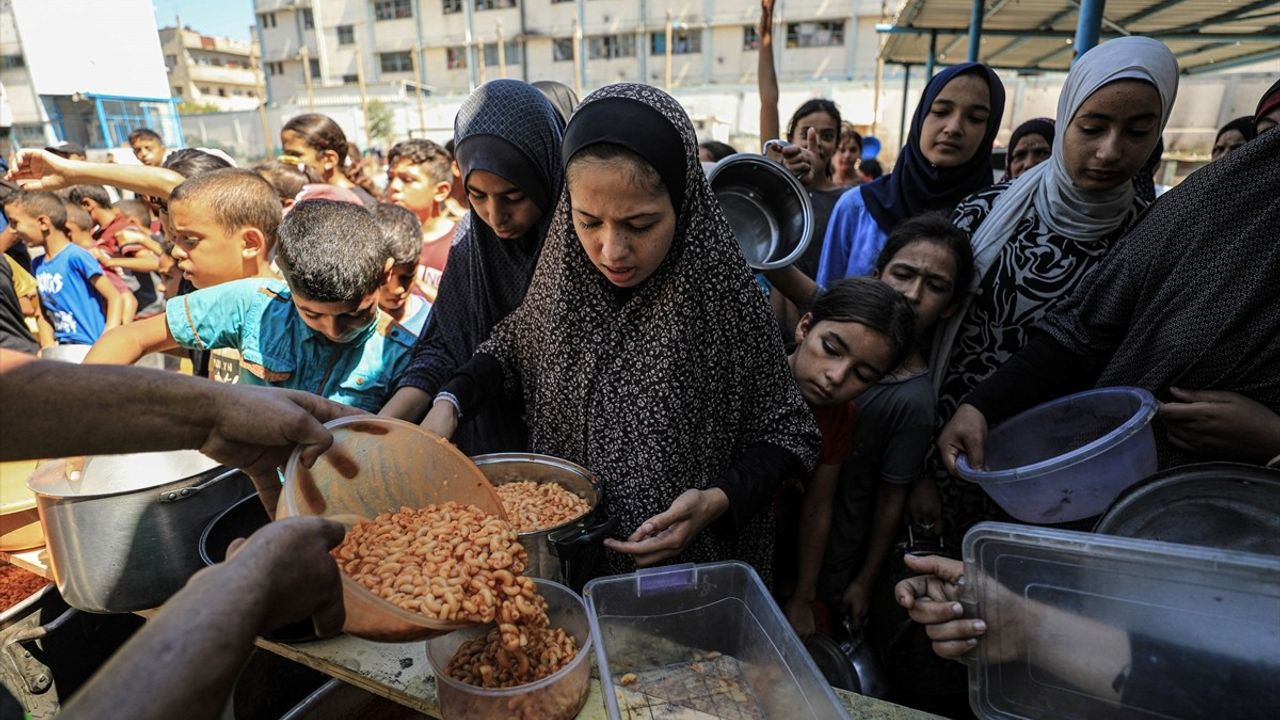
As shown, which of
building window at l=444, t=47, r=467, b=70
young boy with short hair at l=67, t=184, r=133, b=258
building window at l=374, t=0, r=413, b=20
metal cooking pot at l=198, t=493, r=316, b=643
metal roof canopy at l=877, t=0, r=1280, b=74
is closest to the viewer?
metal cooking pot at l=198, t=493, r=316, b=643

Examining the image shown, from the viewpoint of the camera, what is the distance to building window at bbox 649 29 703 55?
97.2 ft

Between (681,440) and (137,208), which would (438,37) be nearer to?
(137,208)

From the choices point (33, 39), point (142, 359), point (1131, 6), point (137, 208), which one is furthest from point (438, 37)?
point (142, 359)

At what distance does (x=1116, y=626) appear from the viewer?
1031 millimetres

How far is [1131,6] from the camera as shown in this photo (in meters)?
5.98

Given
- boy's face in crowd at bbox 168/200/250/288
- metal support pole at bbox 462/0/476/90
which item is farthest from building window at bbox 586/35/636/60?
boy's face in crowd at bbox 168/200/250/288

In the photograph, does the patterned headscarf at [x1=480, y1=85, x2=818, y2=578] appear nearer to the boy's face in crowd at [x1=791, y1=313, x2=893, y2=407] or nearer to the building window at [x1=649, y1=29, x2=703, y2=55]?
the boy's face in crowd at [x1=791, y1=313, x2=893, y2=407]

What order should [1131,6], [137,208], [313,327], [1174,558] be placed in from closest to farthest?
[1174,558], [313,327], [1131,6], [137,208]

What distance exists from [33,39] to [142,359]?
843 inches

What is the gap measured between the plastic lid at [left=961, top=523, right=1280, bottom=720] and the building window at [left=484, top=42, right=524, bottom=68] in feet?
116

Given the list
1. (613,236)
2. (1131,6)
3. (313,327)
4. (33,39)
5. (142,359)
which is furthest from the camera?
(33,39)

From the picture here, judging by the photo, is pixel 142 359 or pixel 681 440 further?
pixel 142 359

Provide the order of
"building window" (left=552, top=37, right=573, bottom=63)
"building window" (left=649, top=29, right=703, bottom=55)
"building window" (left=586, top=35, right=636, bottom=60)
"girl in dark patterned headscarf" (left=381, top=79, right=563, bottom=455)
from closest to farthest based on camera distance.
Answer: "girl in dark patterned headscarf" (left=381, top=79, right=563, bottom=455), "building window" (left=649, top=29, right=703, bottom=55), "building window" (left=586, top=35, right=636, bottom=60), "building window" (left=552, top=37, right=573, bottom=63)

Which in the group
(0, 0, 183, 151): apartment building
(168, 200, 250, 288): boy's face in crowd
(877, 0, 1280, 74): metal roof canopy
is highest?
(0, 0, 183, 151): apartment building
